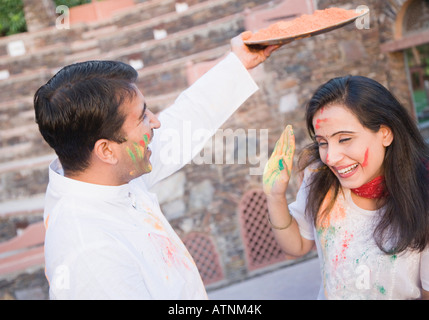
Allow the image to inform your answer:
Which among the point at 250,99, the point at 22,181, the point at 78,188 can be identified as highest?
the point at 78,188

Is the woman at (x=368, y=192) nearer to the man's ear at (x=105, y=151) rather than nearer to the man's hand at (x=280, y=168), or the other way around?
the man's hand at (x=280, y=168)

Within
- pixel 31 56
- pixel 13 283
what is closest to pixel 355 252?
pixel 13 283

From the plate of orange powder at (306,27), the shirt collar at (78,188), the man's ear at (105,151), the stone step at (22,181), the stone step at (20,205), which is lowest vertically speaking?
the stone step at (20,205)

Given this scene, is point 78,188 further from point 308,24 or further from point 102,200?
point 308,24

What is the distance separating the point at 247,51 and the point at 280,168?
0.62m

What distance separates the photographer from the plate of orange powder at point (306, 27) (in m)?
1.75

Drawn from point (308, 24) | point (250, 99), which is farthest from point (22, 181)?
point (308, 24)

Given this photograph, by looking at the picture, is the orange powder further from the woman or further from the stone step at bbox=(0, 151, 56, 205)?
the stone step at bbox=(0, 151, 56, 205)

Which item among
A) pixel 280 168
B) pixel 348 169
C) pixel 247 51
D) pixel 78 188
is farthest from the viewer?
pixel 247 51

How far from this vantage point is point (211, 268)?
17.7 feet

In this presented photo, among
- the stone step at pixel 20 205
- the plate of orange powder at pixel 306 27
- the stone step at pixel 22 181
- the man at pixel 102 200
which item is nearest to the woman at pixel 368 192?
the plate of orange powder at pixel 306 27

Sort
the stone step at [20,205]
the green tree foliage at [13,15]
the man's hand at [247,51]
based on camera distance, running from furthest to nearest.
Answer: the green tree foliage at [13,15], the stone step at [20,205], the man's hand at [247,51]

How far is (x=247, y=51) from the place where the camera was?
6.49ft
